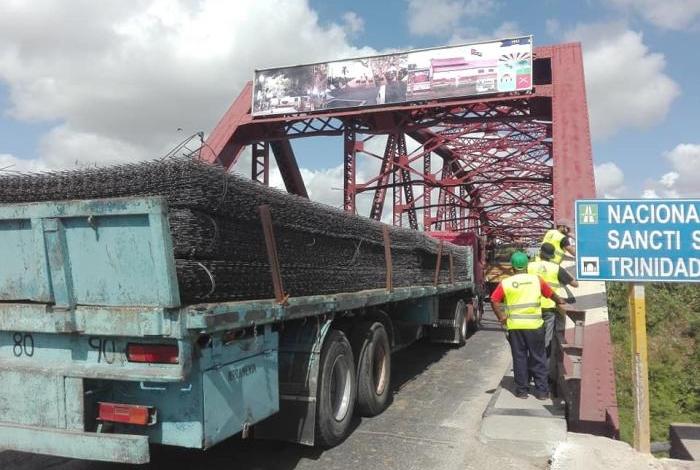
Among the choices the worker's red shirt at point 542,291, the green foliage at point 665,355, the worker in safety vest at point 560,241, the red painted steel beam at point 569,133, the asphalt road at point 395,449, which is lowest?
the green foliage at point 665,355

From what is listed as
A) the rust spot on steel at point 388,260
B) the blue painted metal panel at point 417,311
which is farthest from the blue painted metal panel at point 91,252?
the blue painted metal panel at point 417,311

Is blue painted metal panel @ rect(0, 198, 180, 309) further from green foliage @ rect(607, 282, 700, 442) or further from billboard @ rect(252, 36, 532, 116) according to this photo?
billboard @ rect(252, 36, 532, 116)

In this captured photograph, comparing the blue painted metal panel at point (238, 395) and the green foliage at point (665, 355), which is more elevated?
the blue painted metal panel at point (238, 395)

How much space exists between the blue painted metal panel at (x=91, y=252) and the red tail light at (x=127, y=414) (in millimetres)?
671

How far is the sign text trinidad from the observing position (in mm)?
4918

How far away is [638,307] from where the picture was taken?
5.08m

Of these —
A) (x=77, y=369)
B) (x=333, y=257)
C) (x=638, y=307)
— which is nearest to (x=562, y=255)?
(x=638, y=307)

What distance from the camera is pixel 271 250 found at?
4.48 m

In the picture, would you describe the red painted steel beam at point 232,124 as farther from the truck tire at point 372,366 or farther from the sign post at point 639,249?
the sign post at point 639,249

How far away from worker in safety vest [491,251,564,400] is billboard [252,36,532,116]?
1123 cm

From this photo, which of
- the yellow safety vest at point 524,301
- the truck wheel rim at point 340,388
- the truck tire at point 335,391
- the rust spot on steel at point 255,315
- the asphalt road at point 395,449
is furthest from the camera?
the yellow safety vest at point 524,301

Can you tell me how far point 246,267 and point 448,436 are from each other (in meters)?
3.02

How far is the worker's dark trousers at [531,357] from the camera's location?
22.3ft

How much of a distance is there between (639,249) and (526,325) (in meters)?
2.04
